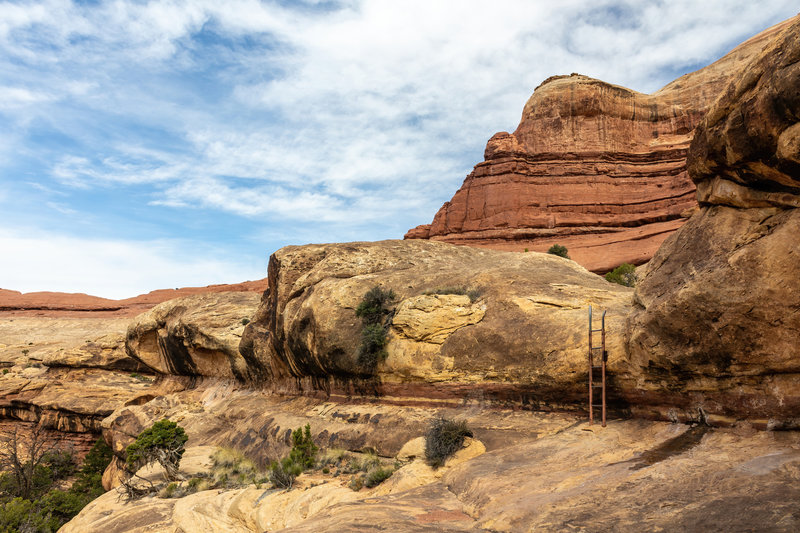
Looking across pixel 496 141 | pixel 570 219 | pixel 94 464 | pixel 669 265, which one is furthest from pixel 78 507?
pixel 496 141

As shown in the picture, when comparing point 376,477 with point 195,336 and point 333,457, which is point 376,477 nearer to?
point 333,457

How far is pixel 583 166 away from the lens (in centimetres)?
6975

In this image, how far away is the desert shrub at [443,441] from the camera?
10.6 m

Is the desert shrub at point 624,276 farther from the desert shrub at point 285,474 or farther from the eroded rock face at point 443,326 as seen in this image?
the desert shrub at point 285,474

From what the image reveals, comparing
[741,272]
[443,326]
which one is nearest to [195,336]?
[443,326]

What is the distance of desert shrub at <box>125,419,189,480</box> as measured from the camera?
15.4 m

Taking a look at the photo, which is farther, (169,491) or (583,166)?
(583,166)

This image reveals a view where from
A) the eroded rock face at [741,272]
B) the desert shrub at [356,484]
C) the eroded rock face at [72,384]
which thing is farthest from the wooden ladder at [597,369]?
the eroded rock face at [72,384]

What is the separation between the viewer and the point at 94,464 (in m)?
27.0

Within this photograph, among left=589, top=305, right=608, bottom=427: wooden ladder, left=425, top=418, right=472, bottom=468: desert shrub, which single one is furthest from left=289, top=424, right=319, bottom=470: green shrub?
left=589, top=305, right=608, bottom=427: wooden ladder

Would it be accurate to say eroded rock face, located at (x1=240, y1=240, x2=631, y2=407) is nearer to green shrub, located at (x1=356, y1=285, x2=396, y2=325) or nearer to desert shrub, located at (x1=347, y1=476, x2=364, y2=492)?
green shrub, located at (x1=356, y1=285, x2=396, y2=325)

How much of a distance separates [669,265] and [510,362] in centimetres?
451

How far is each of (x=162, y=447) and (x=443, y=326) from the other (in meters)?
9.83

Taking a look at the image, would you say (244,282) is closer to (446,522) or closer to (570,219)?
(570,219)
